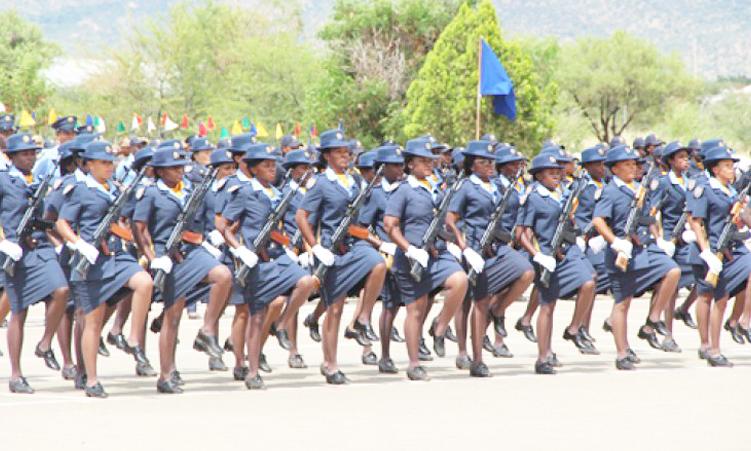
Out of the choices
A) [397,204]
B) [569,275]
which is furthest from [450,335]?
[397,204]

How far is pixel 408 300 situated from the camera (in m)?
13.4

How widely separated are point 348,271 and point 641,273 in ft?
8.52

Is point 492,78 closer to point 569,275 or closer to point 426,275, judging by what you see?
point 569,275

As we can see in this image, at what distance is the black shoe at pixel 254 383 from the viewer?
494 inches

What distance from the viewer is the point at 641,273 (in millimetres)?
14133

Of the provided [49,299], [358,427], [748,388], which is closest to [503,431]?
[358,427]

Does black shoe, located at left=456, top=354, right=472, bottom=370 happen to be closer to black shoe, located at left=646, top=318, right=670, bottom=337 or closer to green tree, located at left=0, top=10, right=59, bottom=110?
black shoe, located at left=646, top=318, right=670, bottom=337

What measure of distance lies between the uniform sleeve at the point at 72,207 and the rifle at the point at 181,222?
0.71m

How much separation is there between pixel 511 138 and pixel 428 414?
3071 cm

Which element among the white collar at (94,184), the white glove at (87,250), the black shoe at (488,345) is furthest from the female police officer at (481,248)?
the white glove at (87,250)

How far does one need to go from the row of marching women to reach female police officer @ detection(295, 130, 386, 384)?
1 cm

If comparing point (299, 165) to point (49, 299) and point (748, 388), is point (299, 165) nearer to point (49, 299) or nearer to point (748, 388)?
point (49, 299)

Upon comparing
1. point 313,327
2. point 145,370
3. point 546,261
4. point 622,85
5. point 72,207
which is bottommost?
point 622,85

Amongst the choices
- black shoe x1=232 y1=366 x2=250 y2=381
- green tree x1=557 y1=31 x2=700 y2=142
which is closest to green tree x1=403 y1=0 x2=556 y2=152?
black shoe x1=232 y1=366 x2=250 y2=381
